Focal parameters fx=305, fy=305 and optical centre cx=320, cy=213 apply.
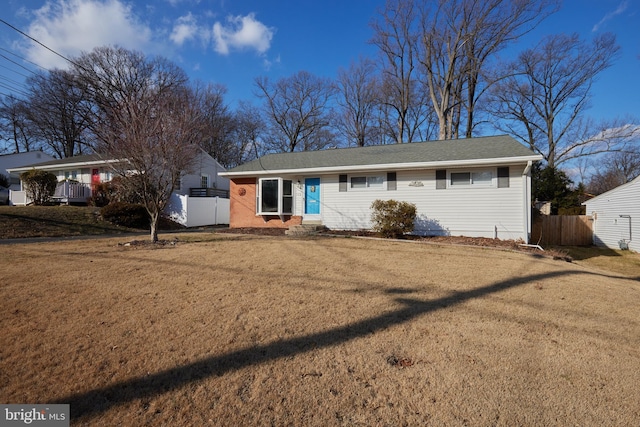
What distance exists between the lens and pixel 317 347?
2.93 meters

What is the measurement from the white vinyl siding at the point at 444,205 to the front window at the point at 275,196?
64.4 inches

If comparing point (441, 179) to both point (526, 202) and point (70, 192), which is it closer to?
point (526, 202)

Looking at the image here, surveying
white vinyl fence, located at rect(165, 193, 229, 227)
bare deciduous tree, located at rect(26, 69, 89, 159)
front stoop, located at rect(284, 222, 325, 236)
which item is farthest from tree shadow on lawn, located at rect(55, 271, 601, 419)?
bare deciduous tree, located at rect(26, 69, 89, 159)

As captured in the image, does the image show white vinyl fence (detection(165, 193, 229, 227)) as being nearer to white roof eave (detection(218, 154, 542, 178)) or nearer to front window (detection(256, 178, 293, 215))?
white roof eave (detection(218, 154, 542, 178))

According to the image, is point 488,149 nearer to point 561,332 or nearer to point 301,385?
point 561,332

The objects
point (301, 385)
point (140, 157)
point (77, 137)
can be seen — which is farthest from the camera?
point (77, 137)

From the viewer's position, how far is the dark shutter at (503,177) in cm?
1071

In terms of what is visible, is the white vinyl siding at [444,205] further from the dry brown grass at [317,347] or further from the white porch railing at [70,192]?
the white porch railing at [70,192]

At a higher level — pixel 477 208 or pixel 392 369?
pixel 477 208

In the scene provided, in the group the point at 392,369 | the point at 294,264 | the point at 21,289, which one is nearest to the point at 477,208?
the point at 294,264

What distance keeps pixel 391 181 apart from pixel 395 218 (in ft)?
7.28

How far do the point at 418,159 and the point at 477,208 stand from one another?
2798 mm

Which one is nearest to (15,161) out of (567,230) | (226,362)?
(226,362)

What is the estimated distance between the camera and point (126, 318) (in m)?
3.52
